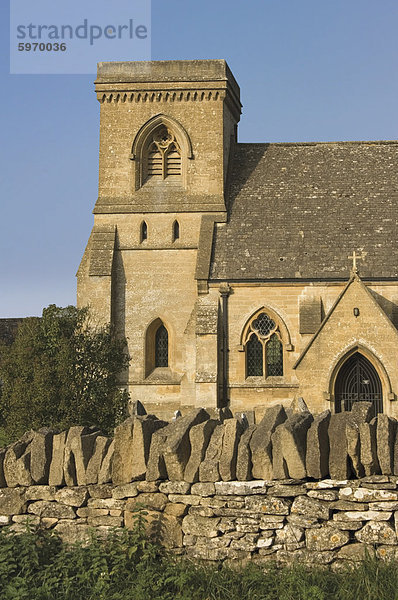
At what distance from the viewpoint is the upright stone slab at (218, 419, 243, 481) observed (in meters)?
9.30

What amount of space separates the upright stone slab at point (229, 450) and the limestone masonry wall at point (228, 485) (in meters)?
0.01

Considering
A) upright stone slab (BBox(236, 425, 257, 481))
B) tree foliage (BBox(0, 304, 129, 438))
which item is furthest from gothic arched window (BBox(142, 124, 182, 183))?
upright stone slab (BBox(236, 425, 257, 481))

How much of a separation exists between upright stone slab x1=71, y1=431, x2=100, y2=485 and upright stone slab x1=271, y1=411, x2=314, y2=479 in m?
2.34

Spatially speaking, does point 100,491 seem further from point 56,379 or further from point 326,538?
point 56,379

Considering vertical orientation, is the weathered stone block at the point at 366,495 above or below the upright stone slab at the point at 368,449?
below

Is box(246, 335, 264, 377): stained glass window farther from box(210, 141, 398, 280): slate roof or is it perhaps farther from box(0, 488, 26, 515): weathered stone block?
box(0, 488, 26, 515): weathered stone block

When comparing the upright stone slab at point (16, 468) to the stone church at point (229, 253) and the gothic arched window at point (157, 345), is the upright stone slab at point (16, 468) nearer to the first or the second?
the stone church at point (229, 253)

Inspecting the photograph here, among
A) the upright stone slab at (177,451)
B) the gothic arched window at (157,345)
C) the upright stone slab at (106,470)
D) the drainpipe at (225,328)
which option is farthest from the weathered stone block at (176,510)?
the gothic arched window at (157,345)

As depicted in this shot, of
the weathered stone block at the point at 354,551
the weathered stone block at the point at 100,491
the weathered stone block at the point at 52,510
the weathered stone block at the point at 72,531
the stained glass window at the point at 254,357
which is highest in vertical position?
the stained glass window at the point at 254,357

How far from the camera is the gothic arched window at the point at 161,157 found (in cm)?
3284

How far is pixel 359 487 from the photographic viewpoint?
8945mm

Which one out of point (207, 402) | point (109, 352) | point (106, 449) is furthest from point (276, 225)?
point (106, 449)

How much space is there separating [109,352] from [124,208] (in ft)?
32.2

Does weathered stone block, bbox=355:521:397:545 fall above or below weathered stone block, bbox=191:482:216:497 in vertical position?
below
